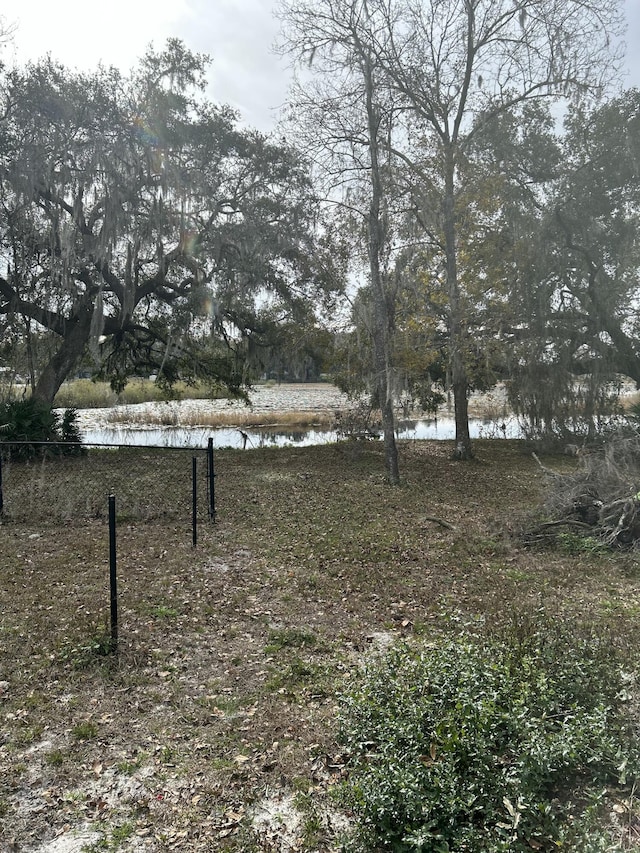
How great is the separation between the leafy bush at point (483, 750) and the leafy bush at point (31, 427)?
37.7 ft

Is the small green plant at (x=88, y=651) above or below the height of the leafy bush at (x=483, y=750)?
below

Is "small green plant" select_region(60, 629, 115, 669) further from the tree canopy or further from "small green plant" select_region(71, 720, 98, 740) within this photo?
the tree canopy

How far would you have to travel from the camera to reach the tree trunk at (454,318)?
13508 mm

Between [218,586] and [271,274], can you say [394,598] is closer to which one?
[218,586]

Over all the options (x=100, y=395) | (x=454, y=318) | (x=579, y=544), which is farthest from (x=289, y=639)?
(x=100, y=395)

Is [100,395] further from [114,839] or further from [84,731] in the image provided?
[114,839]

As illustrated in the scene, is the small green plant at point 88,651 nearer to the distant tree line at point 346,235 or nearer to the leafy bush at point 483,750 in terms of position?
the leafy bush at point 483,750

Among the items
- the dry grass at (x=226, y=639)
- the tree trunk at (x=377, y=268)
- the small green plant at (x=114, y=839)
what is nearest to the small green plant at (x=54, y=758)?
the dry grass at (x=226, y=639)

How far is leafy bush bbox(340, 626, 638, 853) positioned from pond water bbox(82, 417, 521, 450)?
50.1 ft

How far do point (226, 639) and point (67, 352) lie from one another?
40.4 feet

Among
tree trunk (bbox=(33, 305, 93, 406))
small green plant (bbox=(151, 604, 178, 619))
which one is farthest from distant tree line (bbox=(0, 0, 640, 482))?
small green plant (bbox=(151, 604, 178, 619))

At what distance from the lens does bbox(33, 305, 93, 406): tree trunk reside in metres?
14.9

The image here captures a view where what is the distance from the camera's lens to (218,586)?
5742 millimetres

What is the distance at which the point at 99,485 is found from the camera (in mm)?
10453
